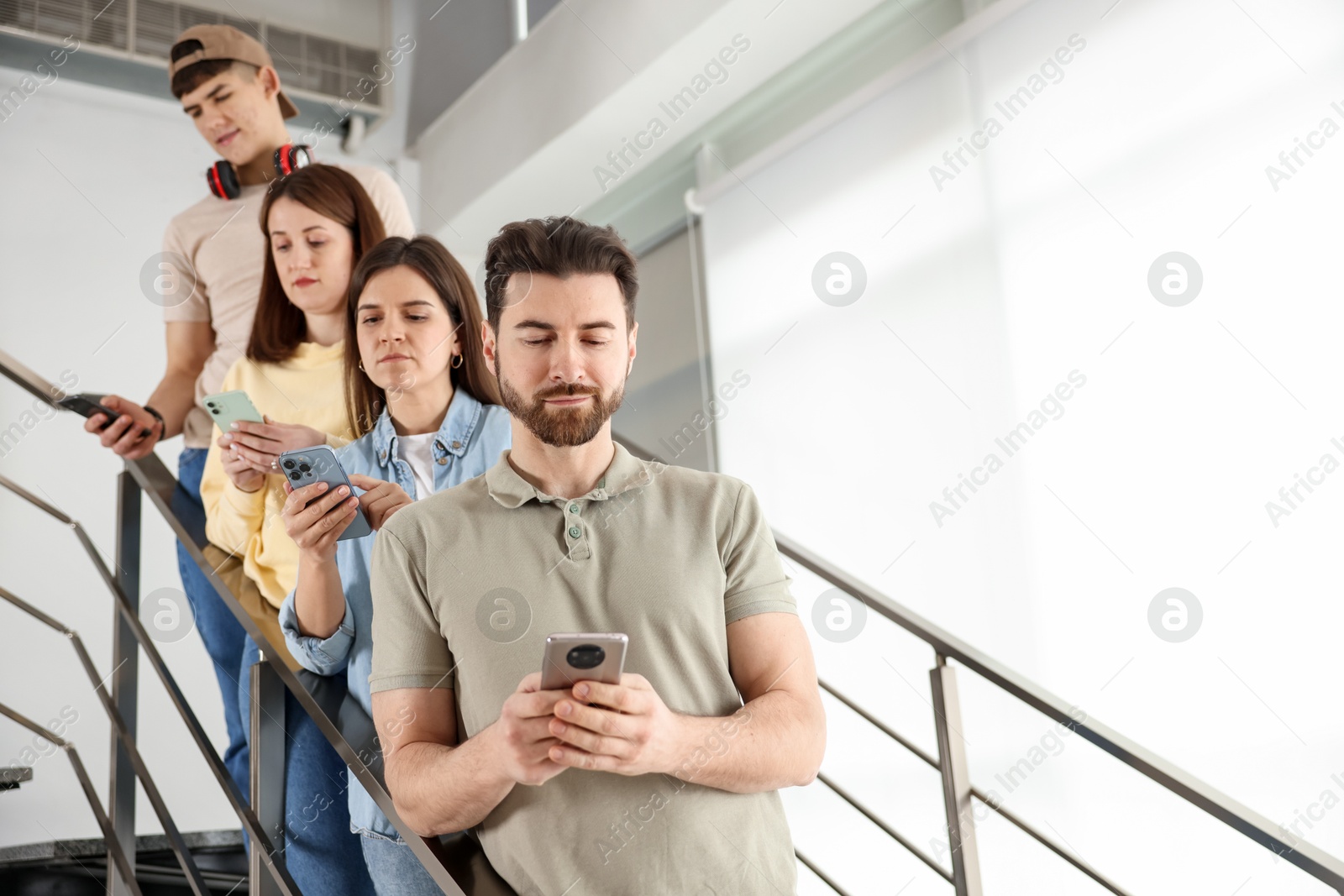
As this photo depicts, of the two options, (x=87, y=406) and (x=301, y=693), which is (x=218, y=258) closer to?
(x=87, y=406)

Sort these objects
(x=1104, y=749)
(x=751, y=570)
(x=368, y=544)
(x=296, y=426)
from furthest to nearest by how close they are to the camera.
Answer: (x=296, y=426)
(x=368, y=544)
(x=1104, y=749)
(x=751, y=570)

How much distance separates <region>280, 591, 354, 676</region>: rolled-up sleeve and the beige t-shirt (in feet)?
2.67

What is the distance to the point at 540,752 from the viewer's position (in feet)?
2.76

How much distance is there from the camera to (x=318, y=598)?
1201 millimetres

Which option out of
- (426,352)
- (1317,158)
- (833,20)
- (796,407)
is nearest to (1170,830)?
(1317,158)

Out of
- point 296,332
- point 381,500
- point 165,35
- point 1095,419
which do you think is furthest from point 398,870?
point 165,35

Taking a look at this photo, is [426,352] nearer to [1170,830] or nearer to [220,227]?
[220,227]

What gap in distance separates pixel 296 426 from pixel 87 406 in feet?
1.57

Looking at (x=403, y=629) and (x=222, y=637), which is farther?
(x=222, y=637)

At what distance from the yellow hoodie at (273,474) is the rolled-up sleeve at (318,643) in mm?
200

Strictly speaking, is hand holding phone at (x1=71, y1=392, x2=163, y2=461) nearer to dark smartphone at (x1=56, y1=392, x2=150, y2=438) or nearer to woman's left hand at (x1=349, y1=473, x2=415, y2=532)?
dark smartphone at (x1=56, y1=392, x2=150, y2=438)

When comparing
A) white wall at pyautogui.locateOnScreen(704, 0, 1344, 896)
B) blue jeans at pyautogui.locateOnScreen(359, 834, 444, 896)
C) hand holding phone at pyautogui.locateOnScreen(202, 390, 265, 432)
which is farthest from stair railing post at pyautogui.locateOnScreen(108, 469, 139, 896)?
white wall at pyautogui.locateOnScreen(704, 0, 1344, 896)

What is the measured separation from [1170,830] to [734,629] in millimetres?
1538

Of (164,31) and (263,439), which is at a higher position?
(164,31)
